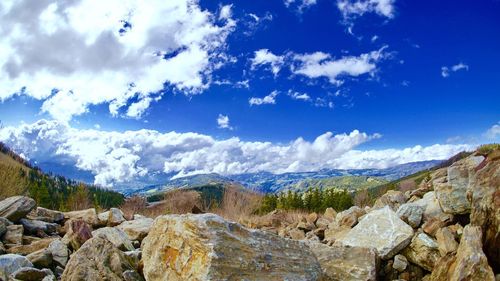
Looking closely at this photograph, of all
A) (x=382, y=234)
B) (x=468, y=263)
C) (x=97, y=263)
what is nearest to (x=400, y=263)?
(x=382, y=234)

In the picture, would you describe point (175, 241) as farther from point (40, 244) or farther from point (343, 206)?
point (343, 206)

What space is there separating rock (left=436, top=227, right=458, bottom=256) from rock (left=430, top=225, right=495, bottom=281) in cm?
76

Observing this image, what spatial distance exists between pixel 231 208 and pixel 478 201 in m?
24.8

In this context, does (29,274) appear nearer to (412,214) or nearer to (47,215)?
(47,215)

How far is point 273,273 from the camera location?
25.9ft

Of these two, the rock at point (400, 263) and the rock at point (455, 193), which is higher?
the rock at point (455, 193)

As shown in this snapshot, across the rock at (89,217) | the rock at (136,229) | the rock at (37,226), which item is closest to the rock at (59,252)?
the rock at (136,229)

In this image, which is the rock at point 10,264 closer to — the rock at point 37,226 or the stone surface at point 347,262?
the rock at point 37,226

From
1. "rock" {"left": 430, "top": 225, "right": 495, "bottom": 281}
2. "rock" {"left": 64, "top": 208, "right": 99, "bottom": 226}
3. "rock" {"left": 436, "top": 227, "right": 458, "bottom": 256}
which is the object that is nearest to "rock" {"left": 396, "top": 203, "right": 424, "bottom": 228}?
"rock" {"left": 436, "top": 227, "right": 458, "bottom": 256}

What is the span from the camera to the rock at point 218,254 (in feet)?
24.6

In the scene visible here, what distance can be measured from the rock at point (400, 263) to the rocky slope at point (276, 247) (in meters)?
0.03

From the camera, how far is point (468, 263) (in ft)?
29.7

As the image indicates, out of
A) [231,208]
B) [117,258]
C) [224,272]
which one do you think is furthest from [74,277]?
[231,208]

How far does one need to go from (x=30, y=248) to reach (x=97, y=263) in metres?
4.36
